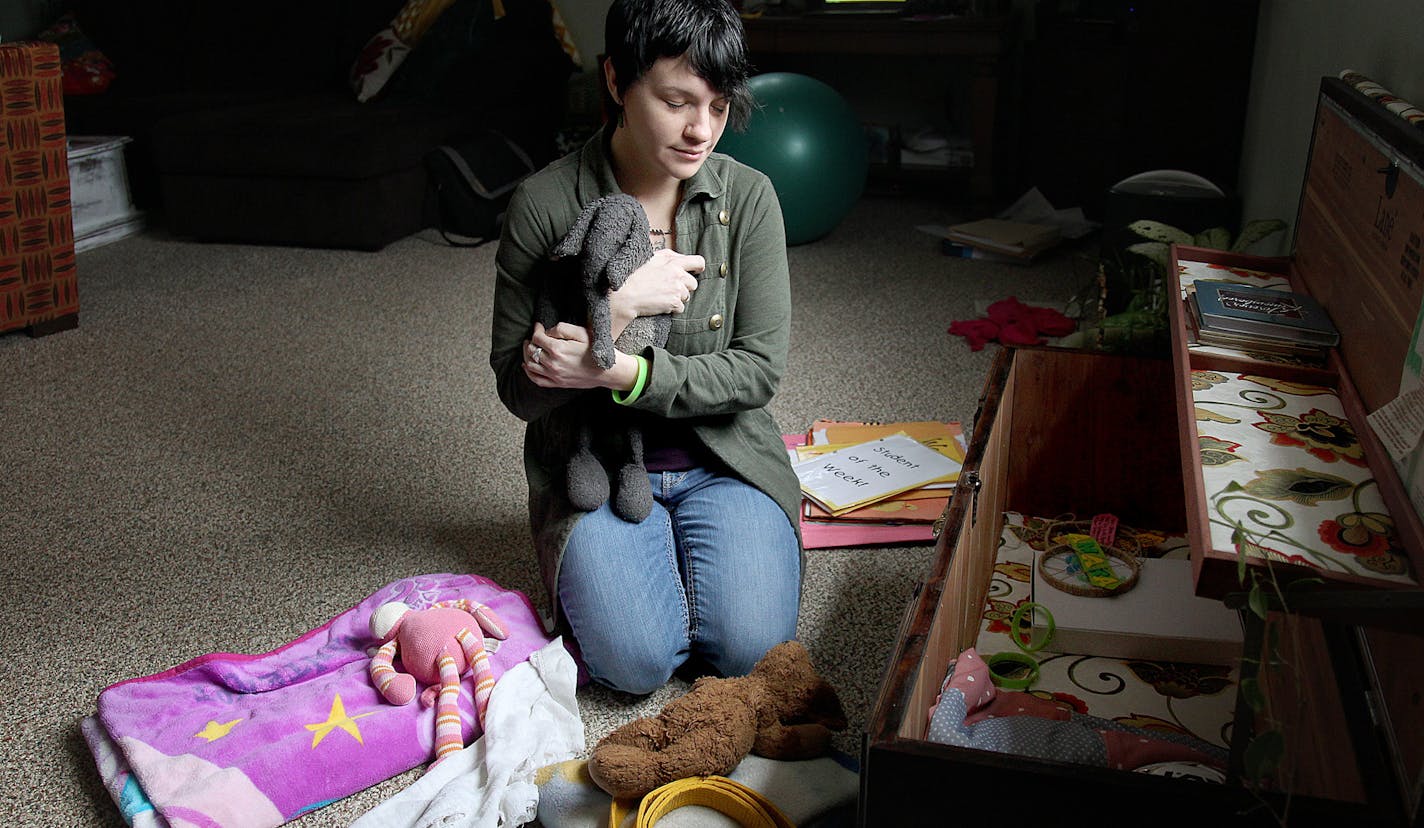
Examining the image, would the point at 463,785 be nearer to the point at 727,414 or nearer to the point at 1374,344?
the point at 727,414

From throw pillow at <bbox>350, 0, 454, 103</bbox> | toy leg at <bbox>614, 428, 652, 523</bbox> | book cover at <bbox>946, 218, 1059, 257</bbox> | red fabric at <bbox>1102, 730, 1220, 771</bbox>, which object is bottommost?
red fabric at <bbox>1102, 730, 1220, 771</bbox>

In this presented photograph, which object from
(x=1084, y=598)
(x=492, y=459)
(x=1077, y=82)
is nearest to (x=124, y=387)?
(x=492, y=459)

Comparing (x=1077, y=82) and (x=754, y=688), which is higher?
(x=1077, y=82)

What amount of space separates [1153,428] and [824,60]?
2940 mm

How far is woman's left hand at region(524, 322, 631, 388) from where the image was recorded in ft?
4.05

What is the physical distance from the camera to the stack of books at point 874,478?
1774 mm

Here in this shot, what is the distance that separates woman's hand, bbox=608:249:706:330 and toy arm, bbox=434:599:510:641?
40cm

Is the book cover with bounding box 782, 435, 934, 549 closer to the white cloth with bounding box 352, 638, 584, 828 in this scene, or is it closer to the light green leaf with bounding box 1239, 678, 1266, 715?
the white cloth with bounding box 352, 638, 584, 828

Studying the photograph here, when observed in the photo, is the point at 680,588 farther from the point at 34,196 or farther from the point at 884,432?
the point at 34,196

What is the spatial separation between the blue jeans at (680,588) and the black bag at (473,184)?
2201 millimetres

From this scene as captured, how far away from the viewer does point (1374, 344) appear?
108 cm

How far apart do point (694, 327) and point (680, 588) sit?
31cm

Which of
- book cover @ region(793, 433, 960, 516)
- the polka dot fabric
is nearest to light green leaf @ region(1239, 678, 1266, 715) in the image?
the polka dot fabric

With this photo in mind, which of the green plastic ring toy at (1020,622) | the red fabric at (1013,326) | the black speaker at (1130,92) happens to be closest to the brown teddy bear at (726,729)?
the green plastic ring toy at (1020,622)
